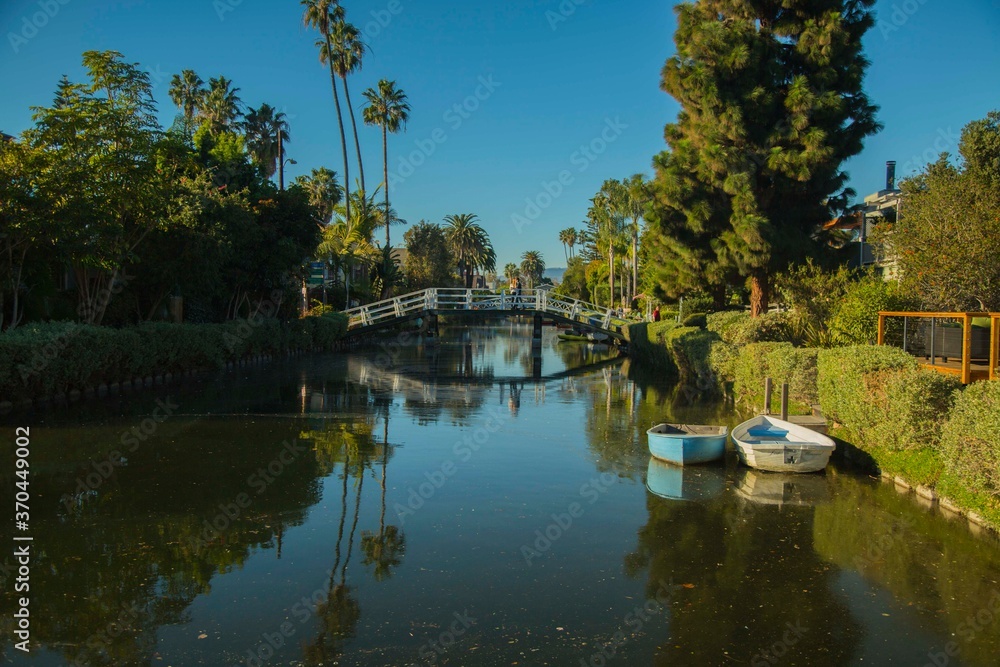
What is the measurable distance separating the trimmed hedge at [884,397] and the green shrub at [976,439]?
2.77 ft

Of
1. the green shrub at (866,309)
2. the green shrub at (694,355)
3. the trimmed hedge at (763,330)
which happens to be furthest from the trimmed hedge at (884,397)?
the green shrub at (694,355)

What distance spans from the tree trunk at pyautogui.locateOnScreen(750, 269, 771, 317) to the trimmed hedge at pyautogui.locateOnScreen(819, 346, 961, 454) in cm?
1483

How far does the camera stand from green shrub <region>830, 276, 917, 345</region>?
65.0 feet

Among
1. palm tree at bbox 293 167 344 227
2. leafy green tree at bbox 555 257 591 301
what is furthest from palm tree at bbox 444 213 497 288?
palm tree at bbox 293 167 344 227

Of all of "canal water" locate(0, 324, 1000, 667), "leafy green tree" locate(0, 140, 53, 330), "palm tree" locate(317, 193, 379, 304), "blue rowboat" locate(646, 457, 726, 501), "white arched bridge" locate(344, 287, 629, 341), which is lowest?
"canal water" locate(0, 324, 1000, 667)

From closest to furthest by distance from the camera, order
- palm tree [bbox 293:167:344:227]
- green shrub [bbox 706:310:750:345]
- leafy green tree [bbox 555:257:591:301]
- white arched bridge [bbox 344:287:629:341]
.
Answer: green shrub [bbox 706:310:750:345], white arched bridge [bbox 344:287:629:341], palm tree [bbox 293:167:344:227], leafy green tree [bbox 555:257:591:301]

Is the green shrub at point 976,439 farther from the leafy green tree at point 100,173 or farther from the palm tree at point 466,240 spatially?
the palm tree at point 466,240

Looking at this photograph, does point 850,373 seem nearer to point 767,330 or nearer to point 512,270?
point 767,330

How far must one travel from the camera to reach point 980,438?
358 inches

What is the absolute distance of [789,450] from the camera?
13.3 metres

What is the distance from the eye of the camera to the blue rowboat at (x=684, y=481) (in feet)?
40.3

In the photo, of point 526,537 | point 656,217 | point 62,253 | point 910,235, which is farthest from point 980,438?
point 656,217

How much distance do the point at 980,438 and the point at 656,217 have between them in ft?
74.5

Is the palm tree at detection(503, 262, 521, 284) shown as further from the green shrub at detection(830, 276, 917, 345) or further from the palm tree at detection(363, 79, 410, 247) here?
the green shrub at detection(830, 276, 917, 345)
